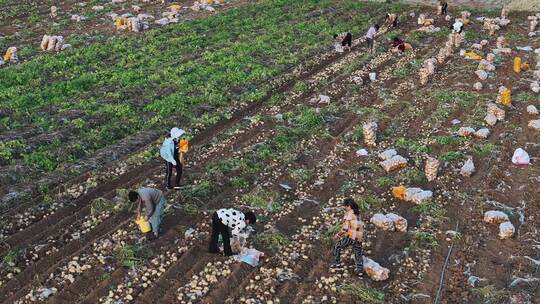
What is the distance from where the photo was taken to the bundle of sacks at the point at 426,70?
66.3 ft

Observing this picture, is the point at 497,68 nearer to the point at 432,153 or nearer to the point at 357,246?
the point at 432,153

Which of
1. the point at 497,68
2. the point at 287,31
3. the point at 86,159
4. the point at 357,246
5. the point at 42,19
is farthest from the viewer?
the point at 42,19

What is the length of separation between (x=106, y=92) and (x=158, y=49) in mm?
5197

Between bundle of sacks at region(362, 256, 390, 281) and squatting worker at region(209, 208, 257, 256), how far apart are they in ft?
7.85

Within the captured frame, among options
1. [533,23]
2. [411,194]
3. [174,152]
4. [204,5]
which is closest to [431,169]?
[411,194]

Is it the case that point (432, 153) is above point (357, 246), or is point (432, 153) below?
below

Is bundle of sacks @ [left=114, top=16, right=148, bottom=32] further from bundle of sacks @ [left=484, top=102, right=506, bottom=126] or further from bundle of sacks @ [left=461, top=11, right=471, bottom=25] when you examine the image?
bundle of sacks @ [left=484, top=102, right=506, bottom=126]

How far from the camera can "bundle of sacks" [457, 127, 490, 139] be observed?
15.9 metres

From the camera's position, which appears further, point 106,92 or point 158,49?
point 158,49

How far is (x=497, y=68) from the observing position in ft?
70.4

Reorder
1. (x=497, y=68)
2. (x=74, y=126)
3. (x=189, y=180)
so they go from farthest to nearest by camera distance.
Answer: (x=497, y=68) < (x=74, y=126) < (x=189, y=180)

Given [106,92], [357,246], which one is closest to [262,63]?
[106,92]

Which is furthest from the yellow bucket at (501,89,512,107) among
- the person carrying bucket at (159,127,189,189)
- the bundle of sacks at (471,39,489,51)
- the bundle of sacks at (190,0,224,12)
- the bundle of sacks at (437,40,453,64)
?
the bundle of sacks at (190,0,224,12)

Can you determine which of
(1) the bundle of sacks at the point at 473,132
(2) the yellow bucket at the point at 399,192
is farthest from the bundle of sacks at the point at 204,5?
(2) the yellow bucket at the point at 399,192
